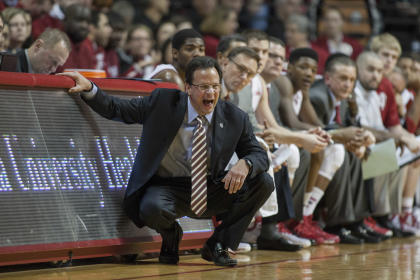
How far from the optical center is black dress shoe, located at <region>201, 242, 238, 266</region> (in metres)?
5.12

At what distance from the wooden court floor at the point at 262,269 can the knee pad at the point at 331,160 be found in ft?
3.66

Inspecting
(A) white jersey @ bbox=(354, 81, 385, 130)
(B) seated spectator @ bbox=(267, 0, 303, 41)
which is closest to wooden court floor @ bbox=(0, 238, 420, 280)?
(A) white jersey @ bbox=(354, 81, 385, 130)

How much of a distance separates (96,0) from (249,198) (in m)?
5.25

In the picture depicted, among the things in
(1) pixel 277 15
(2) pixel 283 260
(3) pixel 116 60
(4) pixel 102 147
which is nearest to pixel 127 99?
(4) pixel 102 147

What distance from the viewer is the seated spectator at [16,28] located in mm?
7227

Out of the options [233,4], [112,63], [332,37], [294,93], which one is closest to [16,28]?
[112,63]

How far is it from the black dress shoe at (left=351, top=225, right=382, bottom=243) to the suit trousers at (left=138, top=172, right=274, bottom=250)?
2.52 m

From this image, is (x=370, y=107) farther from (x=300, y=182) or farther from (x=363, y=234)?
(x=300, y=182)

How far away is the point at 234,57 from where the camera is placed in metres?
6.11

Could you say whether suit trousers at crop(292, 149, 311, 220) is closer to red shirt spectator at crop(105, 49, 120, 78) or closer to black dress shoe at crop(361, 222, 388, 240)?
black dress shoe at crop(361, 222, 388, 240)

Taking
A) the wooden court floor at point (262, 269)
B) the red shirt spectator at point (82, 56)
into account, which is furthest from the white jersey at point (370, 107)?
the red shirt spectator at point (82, 56)

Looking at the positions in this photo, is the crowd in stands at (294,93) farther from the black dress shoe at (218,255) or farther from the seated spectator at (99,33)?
the black dress shoe at (218,255)

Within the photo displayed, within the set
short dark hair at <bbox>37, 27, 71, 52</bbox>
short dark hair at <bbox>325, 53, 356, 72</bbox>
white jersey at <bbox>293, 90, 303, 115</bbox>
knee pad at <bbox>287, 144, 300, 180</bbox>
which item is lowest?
knee pad at <bbox>287, 144, 300, 180</bbox>

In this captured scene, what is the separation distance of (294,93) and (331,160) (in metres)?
0.70
